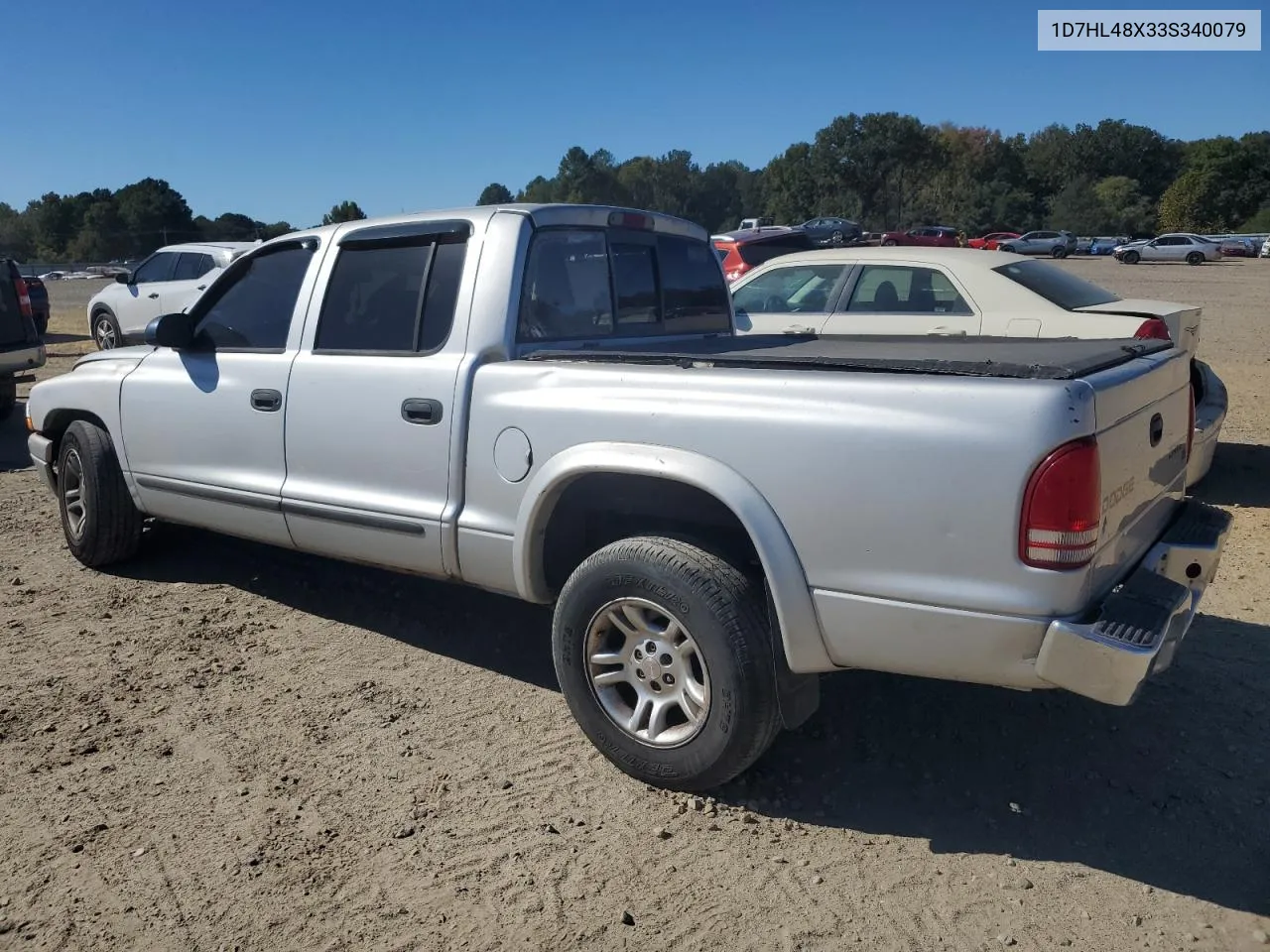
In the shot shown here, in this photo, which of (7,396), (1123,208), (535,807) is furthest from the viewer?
(1123,208)

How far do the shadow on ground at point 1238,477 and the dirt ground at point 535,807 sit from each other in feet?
6.88

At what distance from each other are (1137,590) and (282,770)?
2778 millimetres

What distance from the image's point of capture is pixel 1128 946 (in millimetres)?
2582

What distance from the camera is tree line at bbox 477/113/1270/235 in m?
73.5

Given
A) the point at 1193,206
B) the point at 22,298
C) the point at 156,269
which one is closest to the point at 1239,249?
the point at 1193,206

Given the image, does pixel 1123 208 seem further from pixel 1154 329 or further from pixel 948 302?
pixel 1154 329

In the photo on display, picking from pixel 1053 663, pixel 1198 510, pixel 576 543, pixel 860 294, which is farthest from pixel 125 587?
pixel 860 294

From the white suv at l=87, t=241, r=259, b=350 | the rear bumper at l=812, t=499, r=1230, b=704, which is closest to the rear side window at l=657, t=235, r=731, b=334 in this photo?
the rear bumper at l=812, t=499, r=1230, b=704

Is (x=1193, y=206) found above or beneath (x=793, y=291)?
above

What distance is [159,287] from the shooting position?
15.3m

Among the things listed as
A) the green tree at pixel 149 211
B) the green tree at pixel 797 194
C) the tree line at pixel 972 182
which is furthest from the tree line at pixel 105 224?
the green tree at pixel 797 194

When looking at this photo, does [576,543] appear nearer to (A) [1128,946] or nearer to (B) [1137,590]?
(B) [1137,590]

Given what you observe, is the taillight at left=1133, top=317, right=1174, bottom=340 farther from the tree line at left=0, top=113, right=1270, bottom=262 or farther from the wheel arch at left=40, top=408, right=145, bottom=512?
the tree line at left=0, top=113, right=1270, bottom=262

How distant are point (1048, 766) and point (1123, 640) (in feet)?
3.66
